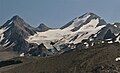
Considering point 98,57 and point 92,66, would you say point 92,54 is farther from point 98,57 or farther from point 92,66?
point 92,66

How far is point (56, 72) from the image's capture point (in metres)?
97.6

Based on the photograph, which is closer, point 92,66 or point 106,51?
point 92,66

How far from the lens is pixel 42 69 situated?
108 m

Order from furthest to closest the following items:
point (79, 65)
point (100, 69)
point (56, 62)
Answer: point (56, 62) → point (79, 65) → point (100, 69)

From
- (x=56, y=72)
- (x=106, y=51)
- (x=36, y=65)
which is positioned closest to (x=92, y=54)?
(x=106, y=51)

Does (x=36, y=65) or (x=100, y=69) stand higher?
(x=36, y=65)

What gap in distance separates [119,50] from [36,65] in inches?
1107

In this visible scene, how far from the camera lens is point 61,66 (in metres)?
103

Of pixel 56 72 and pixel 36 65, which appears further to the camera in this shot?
pixel 36 65

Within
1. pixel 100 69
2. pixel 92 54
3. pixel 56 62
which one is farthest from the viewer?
pixel 56 62

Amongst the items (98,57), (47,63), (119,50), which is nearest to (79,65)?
(98,57)

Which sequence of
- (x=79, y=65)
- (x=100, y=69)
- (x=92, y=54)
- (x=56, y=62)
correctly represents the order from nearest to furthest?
(x=100, y=69) < (x=79, y=65) < (x=92, y=54) < (x=56, y=62)

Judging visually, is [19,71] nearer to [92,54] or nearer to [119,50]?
[92,54]

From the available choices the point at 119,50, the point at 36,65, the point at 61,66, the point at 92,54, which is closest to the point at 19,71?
the point at 36,65
